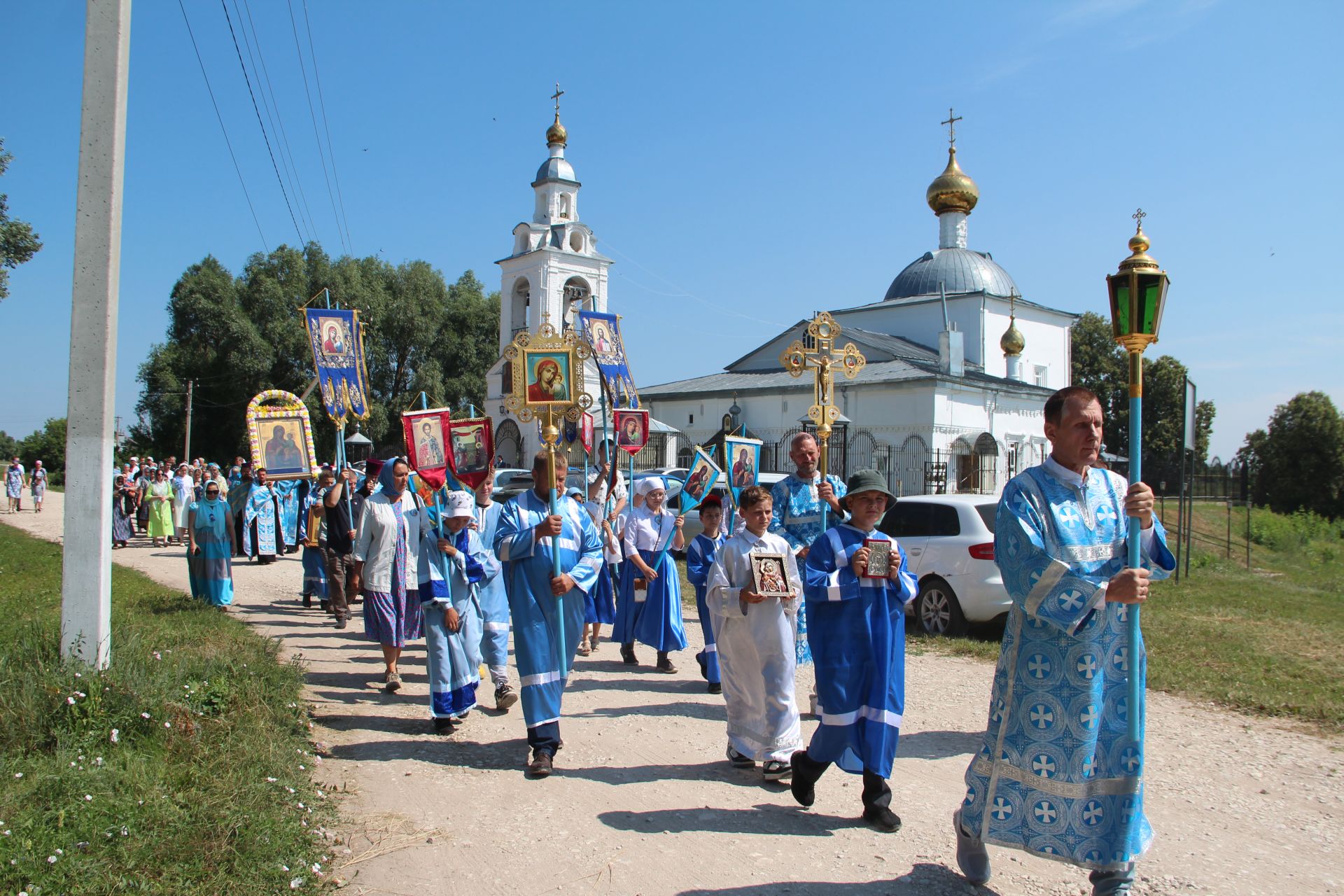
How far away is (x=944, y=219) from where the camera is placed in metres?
42.4

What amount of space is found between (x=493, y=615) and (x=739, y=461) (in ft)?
12.0

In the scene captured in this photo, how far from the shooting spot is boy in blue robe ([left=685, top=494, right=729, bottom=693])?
789 centimetres

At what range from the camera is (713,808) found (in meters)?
5.11

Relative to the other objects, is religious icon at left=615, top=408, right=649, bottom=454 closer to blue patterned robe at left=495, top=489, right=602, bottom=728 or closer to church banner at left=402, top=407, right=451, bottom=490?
church banner at left=402, top=407, right=451, bottom=490

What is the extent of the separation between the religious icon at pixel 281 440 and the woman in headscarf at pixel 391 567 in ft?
10.4

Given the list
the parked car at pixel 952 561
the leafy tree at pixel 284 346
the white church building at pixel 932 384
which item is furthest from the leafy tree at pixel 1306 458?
the parked car at pixel 952 561

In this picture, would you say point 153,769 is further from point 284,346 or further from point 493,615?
point 284,346

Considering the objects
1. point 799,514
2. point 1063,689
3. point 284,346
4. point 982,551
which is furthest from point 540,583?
point 284,346

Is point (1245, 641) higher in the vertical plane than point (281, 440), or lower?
lower

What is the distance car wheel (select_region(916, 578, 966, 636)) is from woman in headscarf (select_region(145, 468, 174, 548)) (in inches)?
687

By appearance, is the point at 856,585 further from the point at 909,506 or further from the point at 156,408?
the point at 156,408

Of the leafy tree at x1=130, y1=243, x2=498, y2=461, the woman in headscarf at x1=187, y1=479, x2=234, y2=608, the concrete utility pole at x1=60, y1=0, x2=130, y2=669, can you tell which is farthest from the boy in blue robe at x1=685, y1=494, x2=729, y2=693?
the leafy tree at x1=130, y1=243, x2=498, y2=461

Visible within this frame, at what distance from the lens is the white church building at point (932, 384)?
30.5m

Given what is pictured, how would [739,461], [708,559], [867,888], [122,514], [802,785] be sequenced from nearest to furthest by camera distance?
[867,888] → [802,785] → [708,559] → [739,461] → [122,514]
